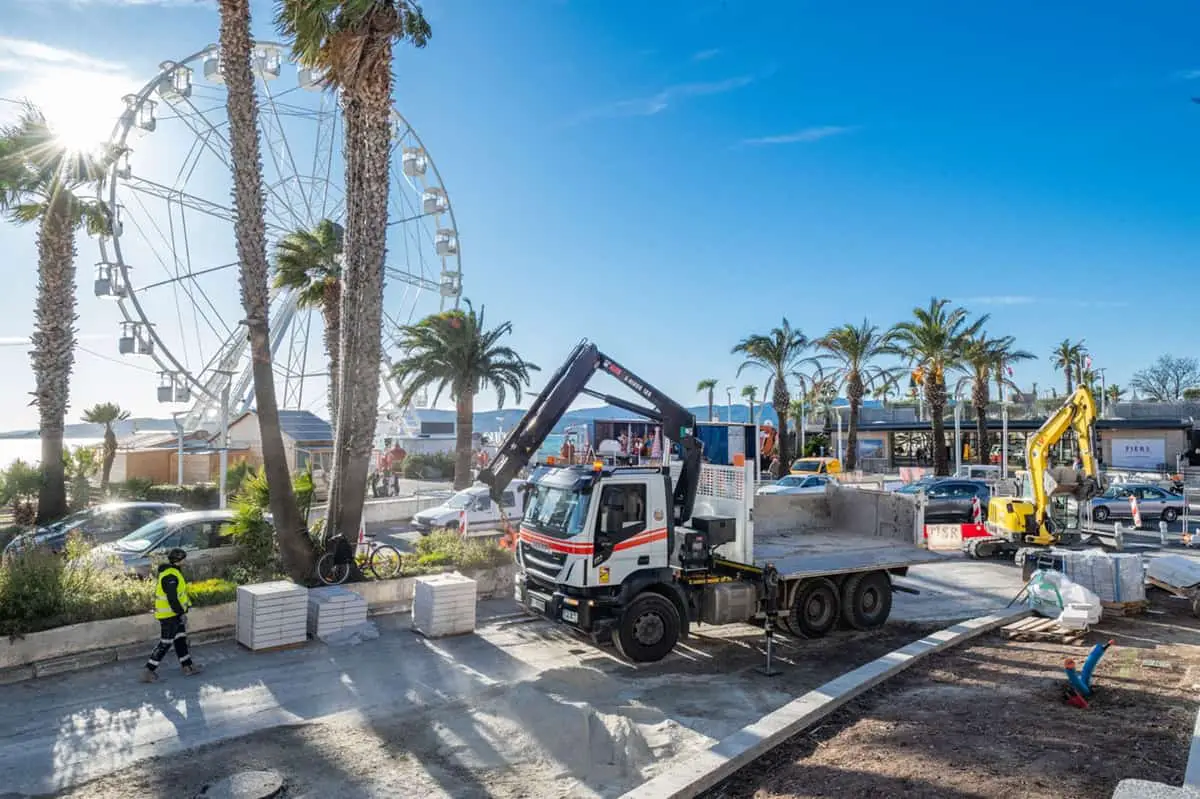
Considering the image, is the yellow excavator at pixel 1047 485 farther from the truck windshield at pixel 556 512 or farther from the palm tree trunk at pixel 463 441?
→ the palm tree trunk at pixel 463 441

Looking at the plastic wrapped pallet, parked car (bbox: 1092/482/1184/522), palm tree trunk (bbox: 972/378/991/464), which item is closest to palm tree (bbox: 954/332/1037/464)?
palm tree trunk (bbox: 972/378/991/464)

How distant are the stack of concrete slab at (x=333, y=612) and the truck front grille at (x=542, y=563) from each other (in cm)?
251

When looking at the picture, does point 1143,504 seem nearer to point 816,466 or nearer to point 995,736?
point 816,466

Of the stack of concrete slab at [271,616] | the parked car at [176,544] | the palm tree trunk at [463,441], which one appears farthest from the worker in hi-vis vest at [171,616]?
the palm tree trunk at [463,441]

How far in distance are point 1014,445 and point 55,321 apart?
72821mm

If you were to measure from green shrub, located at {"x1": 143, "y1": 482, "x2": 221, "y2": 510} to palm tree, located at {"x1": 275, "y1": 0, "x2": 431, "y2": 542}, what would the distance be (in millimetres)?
13668

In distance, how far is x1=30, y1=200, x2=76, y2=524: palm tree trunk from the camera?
21578mm

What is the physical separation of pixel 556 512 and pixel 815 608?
13.9ft

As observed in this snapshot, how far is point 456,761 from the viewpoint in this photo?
272 inches

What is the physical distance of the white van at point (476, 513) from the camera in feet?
66.7

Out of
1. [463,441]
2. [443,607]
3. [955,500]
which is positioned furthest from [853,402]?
[443,607]

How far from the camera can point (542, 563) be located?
10.5 m

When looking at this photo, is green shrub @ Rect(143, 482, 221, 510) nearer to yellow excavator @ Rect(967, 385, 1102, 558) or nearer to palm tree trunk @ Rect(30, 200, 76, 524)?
palm tree trunk @ Rect(30, 200, 76, 524)

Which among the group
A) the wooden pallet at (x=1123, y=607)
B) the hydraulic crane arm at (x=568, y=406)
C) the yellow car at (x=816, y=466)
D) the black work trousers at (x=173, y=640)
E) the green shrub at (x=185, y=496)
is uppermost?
the hydraulic crane arm at (x=568, y=406)
